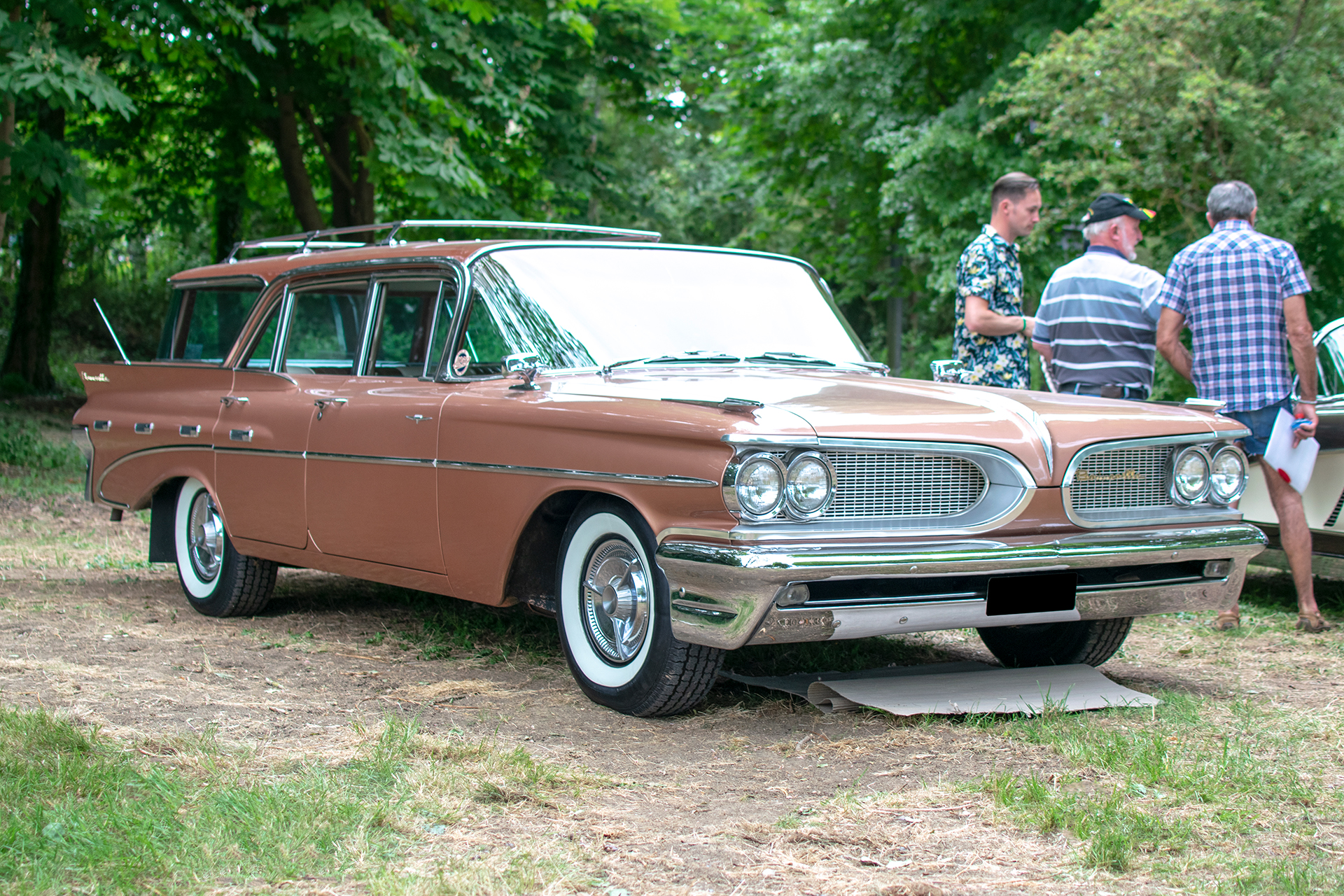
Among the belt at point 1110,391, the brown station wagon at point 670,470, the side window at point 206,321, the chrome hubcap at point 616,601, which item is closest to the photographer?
the brown station wagon at point 670,470

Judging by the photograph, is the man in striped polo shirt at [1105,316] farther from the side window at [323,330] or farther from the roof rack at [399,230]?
the side window at [323,330]

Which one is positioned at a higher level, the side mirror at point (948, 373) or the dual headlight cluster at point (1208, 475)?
the side mirror at point (948, 373)

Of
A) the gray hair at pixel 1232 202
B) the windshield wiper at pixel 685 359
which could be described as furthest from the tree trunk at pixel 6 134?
the gray hair at pixel 1232 202

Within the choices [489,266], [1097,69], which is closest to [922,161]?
[1097,69]

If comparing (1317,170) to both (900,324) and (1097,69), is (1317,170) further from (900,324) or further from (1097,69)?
(900,324)

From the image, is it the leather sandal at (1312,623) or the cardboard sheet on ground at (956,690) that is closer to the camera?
the cardboard sheet on ground at (956,690)

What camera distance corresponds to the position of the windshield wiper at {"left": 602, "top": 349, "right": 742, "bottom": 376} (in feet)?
16.1

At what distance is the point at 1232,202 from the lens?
20.7ft

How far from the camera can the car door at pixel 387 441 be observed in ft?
17.0

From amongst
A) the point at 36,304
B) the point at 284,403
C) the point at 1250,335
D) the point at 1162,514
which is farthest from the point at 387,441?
the point at 36,304

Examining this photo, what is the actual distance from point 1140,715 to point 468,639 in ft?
9.09

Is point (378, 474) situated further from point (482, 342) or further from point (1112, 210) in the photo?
point (1112, 210)

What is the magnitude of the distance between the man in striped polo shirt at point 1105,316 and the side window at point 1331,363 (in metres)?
1.16

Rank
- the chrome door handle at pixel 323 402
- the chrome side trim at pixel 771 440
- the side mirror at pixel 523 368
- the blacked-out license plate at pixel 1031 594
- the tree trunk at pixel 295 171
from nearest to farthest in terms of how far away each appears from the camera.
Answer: the chrome side trim at pixel 771 440, the blacked-out license plate at pixel 1031 594, the side mirror at pixel 523 368, the chrome door handle at pixel 323 402, the tree trunk at pixel 295 171
